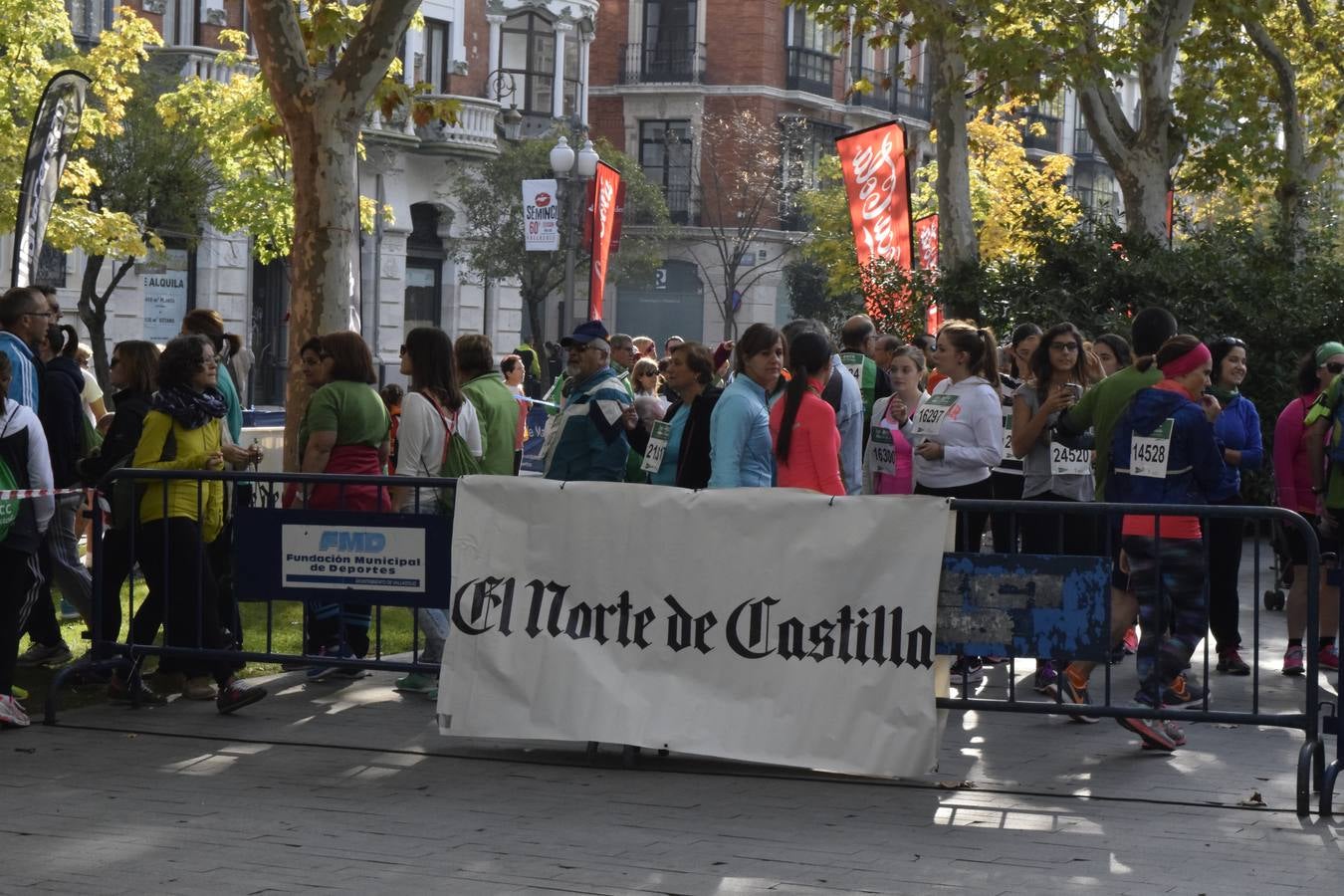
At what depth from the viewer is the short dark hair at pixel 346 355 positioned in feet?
31.2

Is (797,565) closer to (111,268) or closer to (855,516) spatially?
(855,516)

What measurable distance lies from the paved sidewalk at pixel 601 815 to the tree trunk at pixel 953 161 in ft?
40.8

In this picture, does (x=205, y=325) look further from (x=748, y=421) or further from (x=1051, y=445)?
(x=1051, y=445)

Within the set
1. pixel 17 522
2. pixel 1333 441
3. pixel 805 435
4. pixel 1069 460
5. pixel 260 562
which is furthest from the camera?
pixel 1333 441

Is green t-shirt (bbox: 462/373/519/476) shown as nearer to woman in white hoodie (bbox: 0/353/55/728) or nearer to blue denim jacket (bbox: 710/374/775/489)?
blue denim jacket (bbox: 710/374/775/489)

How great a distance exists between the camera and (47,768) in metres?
7.59

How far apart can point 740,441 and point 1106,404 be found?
217cm

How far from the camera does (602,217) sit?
22.7 metres

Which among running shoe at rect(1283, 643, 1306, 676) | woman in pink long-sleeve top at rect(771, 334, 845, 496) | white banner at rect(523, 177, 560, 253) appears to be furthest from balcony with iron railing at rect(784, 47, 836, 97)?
woman in pink long-sleeve top at rect(771, 334, 845, 496)


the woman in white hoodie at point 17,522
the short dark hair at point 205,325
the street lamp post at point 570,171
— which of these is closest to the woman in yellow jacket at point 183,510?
the woman in white hoodie at point 17,522

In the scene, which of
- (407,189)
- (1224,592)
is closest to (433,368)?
(1224,592)

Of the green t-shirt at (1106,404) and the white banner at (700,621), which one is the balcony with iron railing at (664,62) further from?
the white banner at (700,621)

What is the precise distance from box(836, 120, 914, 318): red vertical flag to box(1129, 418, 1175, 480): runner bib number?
1062 centimetres

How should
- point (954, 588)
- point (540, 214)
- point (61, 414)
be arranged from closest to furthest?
point (954, 588)
point (61, 414)
point (540, 214)
